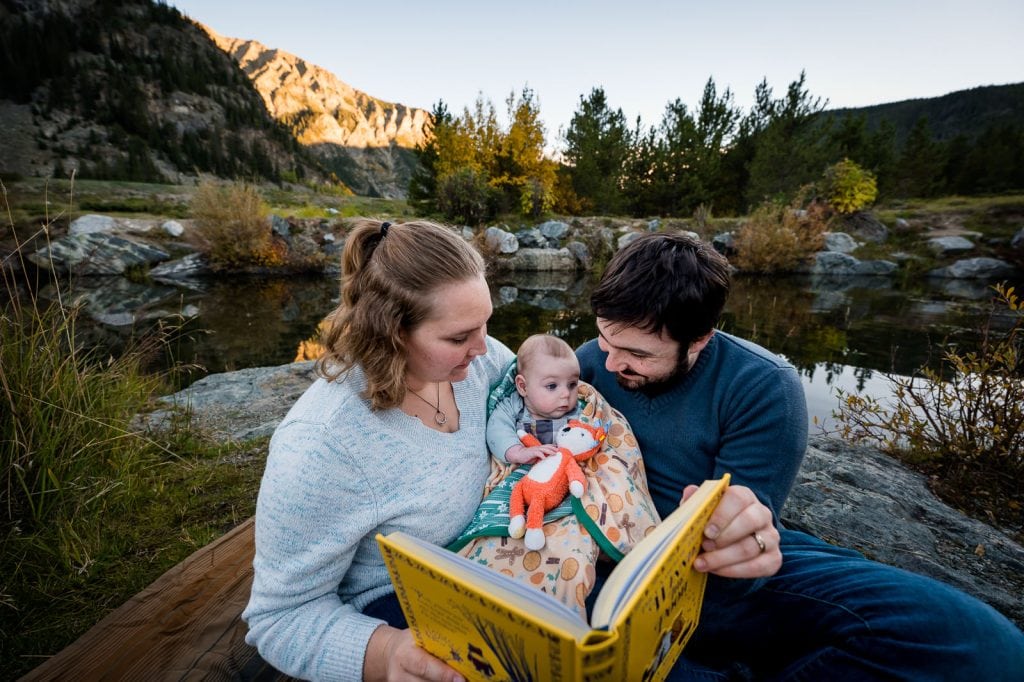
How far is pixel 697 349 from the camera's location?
4.67ft

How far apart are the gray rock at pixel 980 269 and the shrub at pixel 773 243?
3.64 m

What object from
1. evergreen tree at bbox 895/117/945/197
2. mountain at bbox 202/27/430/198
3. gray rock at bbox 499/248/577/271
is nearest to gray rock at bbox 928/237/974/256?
gray rock at bbox 499/248/577/271

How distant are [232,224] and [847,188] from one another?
2092cm

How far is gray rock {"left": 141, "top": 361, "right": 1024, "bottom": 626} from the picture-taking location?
1.85 meters

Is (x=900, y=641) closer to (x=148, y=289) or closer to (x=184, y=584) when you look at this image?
(x=184, y=584)

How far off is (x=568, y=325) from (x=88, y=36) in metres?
67.2

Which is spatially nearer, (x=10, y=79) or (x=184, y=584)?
(x=184, y=584)

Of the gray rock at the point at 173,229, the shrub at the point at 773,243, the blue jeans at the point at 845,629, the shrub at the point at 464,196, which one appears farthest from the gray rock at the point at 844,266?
the gray rock at the point at 173,229

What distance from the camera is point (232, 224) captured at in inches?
440

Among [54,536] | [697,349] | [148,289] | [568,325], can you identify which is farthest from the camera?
[148,289]

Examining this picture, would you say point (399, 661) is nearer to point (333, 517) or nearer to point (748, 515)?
point (333, 517)

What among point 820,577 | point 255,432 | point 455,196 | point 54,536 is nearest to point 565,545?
point 820,577

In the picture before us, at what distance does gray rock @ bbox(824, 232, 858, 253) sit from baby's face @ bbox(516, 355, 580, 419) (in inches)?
650

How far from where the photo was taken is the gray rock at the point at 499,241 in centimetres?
1351
